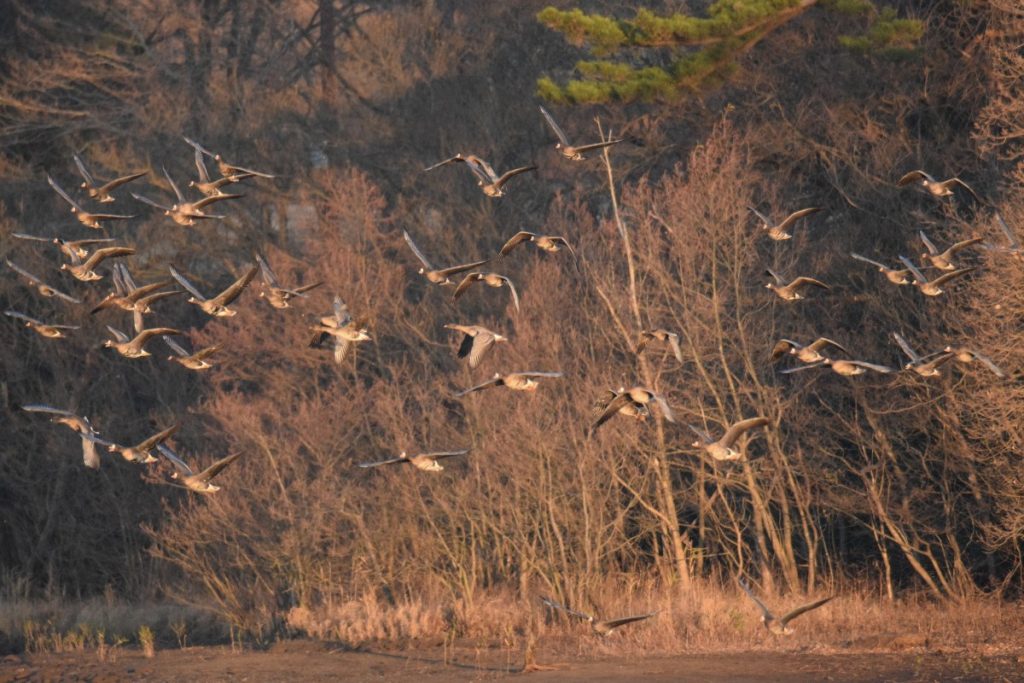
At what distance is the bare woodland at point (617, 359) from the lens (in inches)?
840

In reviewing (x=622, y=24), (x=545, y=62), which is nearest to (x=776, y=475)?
(x=622, y=24)

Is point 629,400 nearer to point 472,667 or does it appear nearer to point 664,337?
point 664,337

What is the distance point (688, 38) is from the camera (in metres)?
21.3

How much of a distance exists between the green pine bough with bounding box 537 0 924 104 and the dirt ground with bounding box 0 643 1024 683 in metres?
8.34

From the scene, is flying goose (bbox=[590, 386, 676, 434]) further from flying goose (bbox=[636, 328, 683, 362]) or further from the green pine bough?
the green pine bough

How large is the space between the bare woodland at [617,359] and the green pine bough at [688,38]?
1171mm

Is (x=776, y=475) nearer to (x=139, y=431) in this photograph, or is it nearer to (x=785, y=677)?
(x=785, y=677)

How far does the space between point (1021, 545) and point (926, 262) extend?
433 centimetres

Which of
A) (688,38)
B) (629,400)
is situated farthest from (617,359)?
(629,400)

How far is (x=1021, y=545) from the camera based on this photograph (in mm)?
21312

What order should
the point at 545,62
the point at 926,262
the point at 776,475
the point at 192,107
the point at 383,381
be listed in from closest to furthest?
the point at 926,262 < the point at 776,475 < the point at 383,381 < the point at 545,62 < the point at 192,107

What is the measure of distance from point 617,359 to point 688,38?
479cm

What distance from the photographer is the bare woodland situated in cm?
2133

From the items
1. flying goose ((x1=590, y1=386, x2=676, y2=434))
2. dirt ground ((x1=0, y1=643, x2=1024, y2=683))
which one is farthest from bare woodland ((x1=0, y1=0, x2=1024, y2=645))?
flying goose ((x1=590, y1=386, x2=676, y2=434))
